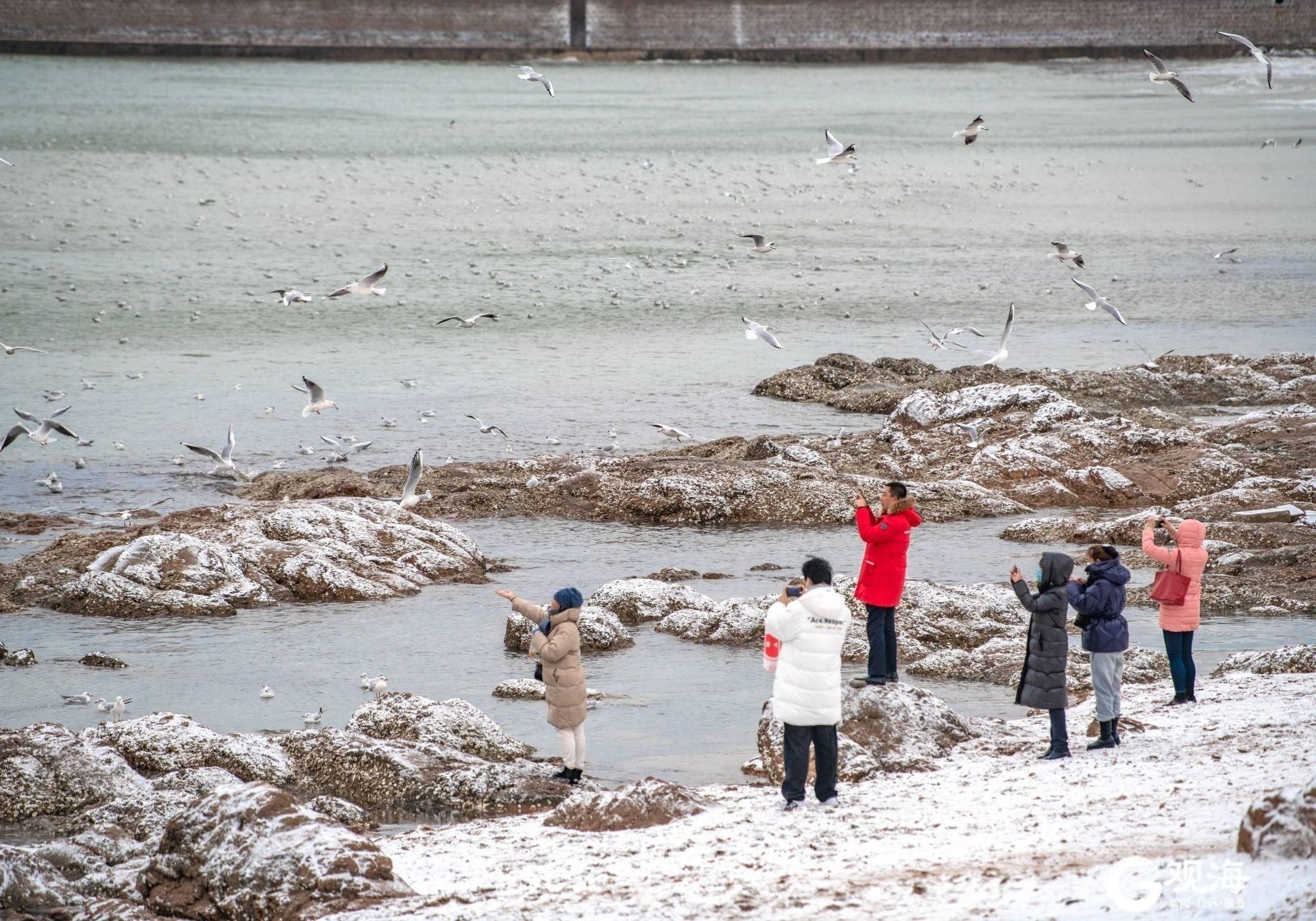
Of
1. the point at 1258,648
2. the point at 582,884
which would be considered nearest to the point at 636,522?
the point at 1258,648

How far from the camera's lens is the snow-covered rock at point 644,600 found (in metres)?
13.3

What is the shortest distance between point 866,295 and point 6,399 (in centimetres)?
2025

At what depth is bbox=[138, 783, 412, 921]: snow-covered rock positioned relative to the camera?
700 cm

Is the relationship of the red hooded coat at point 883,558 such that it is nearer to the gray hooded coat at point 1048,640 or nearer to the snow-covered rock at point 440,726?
the gray hooded coat at point 1048,640

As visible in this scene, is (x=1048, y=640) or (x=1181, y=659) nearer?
(x=1048, y=640)

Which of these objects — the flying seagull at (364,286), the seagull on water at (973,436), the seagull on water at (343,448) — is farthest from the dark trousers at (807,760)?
the seagull on water at (343,448)

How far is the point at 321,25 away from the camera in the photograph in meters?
83.2

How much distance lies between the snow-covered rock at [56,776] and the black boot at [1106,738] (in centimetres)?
550

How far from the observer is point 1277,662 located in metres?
10.8

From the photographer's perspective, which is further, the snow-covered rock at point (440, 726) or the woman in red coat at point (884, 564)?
the snow-covered rock at point (440, 726)

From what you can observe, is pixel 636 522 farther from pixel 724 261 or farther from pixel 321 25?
pixel 321 25

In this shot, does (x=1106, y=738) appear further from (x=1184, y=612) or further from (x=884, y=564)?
(x=884, y=564)

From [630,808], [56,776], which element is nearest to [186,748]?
[56,776]

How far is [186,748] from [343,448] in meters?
12.4
